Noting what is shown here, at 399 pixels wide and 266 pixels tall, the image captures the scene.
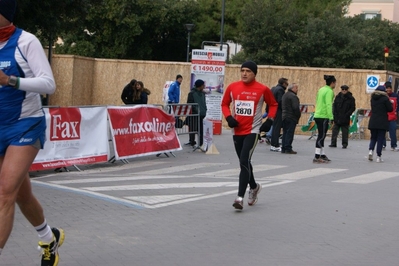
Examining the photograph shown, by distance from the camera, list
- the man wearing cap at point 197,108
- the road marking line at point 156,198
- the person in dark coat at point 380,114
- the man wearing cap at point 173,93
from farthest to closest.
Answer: the man wearing cap at point 173,93 < the man wearing cap at point 197,108 < the person in dark coat at point 380,114 < the road marking line at point 156,198

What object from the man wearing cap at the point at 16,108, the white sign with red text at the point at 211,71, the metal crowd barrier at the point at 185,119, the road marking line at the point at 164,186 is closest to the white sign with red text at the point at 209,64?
the white sign with red text at the point at 211,71

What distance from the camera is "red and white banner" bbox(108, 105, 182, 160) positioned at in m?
14.8

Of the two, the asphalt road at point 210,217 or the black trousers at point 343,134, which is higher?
the black trousers at point 343,134

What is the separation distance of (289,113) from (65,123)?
7.03 metres

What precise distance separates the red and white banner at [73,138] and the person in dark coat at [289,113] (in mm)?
5642

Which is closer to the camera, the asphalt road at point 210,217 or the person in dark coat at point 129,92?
the asphalt road at point 210,217

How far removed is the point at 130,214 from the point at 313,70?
1960cm

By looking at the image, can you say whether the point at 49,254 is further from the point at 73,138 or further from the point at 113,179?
the point at 73,138

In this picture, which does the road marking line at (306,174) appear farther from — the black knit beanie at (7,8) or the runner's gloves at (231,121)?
the black knit beanie at (7,8)

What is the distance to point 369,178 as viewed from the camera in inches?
554

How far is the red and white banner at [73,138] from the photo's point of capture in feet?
42.4

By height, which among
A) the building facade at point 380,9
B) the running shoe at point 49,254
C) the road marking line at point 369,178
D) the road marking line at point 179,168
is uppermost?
the building facade at point 380,9

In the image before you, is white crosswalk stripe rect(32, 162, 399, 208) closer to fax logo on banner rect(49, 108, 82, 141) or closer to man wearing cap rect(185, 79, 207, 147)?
fax logo on banner rect(49, 108, 82, 141)

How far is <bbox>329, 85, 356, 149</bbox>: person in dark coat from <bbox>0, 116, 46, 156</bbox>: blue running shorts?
1689cm
